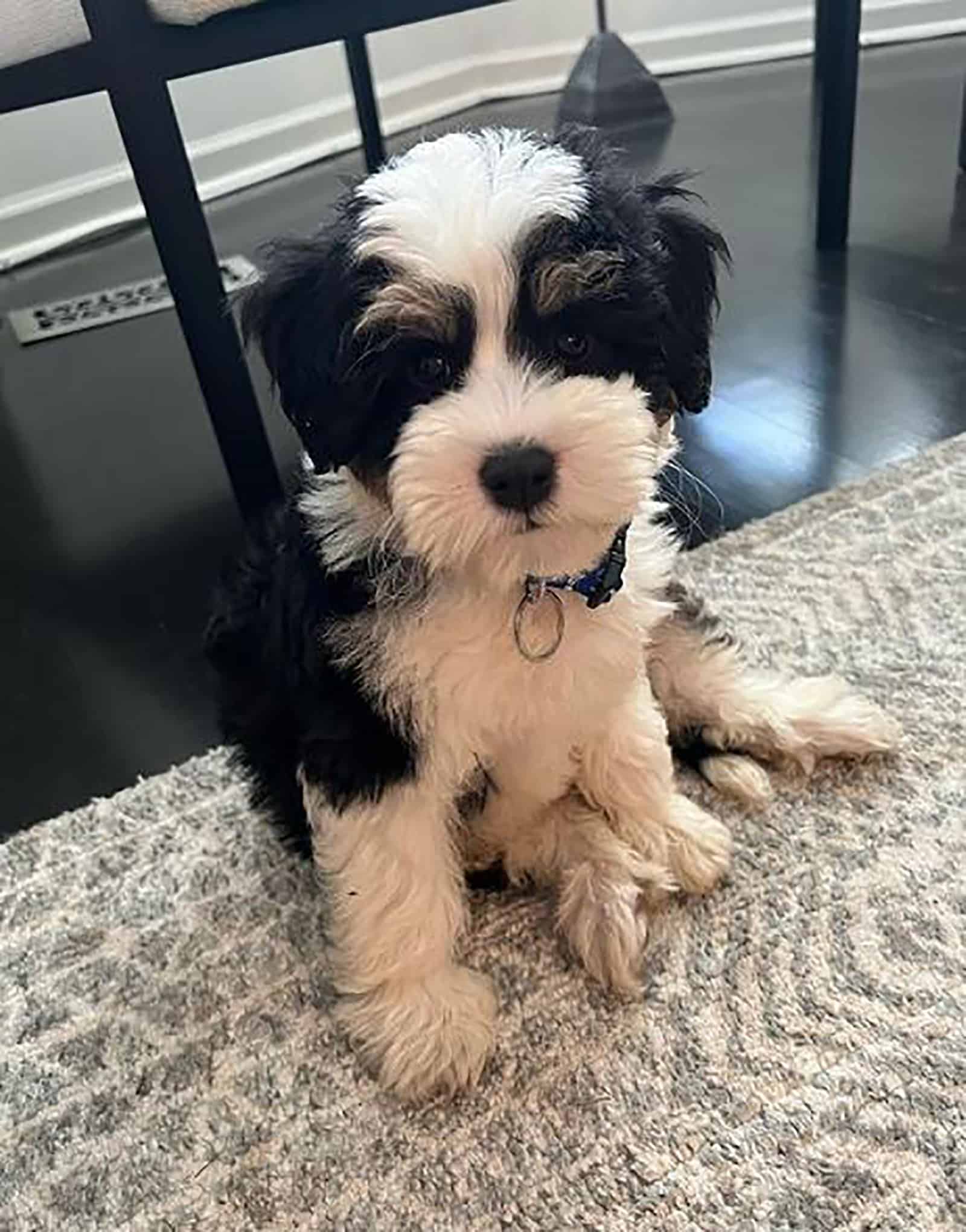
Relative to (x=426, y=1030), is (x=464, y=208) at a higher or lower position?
higher

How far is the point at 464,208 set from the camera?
2.98 ft

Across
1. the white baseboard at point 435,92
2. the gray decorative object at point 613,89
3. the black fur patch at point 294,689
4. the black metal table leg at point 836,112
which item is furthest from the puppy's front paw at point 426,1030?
the gray decorative object at point 613,89

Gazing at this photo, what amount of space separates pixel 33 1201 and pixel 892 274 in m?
2.13

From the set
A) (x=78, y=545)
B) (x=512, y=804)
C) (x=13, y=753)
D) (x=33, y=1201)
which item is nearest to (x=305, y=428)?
(x=512, y=804)

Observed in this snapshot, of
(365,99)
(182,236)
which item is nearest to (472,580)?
(182,236)

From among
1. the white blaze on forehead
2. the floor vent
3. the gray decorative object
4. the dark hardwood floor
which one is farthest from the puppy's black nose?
the gray decorative object

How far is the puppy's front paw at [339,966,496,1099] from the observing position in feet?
3.66

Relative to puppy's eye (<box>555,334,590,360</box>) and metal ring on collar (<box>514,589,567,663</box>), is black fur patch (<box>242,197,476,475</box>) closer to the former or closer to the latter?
puppy's eye (<box>555,334,590,360</box>)

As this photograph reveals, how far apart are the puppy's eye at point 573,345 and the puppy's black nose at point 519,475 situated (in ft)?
0.32

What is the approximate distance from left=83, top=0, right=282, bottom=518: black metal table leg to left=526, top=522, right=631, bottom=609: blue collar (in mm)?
568

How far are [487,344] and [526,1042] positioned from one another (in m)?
0.61

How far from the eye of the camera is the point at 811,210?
2855 mm

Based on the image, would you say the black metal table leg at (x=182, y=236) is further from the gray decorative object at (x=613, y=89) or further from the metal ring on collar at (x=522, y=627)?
the gray decorative object at (x=613, y=89)

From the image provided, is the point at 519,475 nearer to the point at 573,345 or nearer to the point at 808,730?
the point at 573,345
